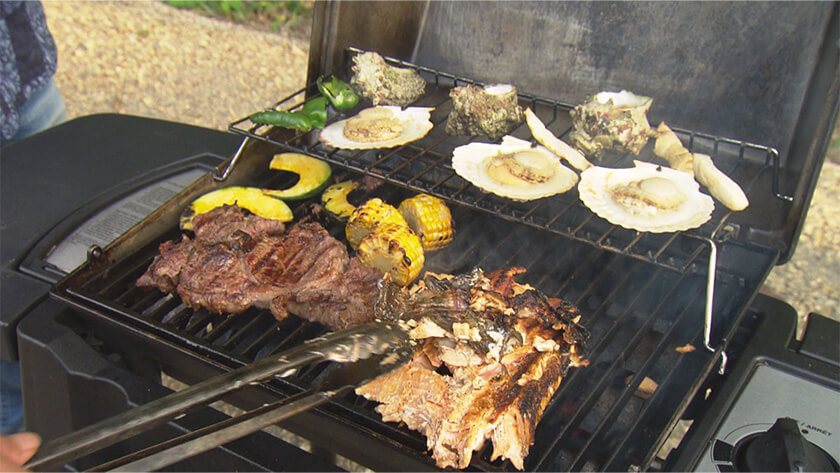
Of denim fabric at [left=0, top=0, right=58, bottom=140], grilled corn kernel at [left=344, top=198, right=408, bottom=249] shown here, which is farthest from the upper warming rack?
denim fabric at [left=0, top=0, right=58, bottom=140]

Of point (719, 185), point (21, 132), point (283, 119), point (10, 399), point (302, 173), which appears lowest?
point (10, 399)

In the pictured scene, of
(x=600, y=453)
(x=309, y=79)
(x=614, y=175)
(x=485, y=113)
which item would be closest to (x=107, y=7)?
(x=309, y=79)

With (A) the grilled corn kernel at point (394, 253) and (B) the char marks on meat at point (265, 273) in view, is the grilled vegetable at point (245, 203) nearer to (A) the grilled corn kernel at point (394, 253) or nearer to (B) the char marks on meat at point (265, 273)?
(B) the char marks on meat at point (265, 273)

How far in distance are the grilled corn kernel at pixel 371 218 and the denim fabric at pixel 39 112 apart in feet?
6.25

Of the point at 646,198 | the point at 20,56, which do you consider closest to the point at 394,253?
the point at 646,198

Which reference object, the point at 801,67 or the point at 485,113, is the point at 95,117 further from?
the point at 801,67

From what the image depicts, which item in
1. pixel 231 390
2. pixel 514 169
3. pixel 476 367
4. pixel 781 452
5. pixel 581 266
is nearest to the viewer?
pixel 231 390

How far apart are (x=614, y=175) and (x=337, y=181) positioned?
1077 mm

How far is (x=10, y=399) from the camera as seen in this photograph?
2.83 m

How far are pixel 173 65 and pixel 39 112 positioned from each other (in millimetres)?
3478

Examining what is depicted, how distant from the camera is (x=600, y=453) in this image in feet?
5.47

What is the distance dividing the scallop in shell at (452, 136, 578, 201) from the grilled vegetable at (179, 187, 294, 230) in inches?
26.6

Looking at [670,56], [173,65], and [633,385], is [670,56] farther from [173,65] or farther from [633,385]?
[173,65]

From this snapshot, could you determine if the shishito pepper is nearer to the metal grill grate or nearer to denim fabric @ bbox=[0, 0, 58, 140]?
the metal grill grate
